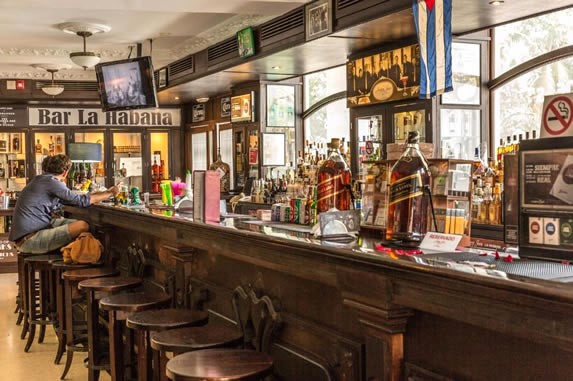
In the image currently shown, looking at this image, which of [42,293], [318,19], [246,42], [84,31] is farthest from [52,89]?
[318,19]

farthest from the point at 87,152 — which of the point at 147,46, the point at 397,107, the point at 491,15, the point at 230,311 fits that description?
the point at 230,311

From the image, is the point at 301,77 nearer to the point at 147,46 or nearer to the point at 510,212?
the point at 147,46

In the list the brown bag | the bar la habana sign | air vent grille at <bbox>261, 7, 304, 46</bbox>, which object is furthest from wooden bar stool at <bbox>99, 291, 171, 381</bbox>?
the bar la habana sign

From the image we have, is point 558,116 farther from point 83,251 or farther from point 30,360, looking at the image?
point 30,360

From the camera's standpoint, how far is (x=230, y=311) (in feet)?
11.4

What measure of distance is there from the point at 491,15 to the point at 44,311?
4681mm

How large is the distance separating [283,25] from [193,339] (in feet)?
15.9

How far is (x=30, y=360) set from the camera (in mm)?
5465

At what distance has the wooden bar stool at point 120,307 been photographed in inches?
133

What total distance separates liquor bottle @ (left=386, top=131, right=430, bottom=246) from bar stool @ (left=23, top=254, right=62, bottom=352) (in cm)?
376

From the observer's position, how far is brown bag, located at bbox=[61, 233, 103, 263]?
517 centimetres

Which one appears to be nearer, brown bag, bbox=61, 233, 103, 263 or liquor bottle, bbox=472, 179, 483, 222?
liquor bottle, bbox=472, 179, 483, 222

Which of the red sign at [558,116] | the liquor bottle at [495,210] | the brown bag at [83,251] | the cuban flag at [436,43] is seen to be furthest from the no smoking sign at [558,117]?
the brown bag at [83,251]

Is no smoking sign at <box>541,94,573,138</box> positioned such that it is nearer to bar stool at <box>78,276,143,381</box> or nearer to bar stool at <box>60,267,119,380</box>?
bar stool at <box>78,276,143,381</box>
